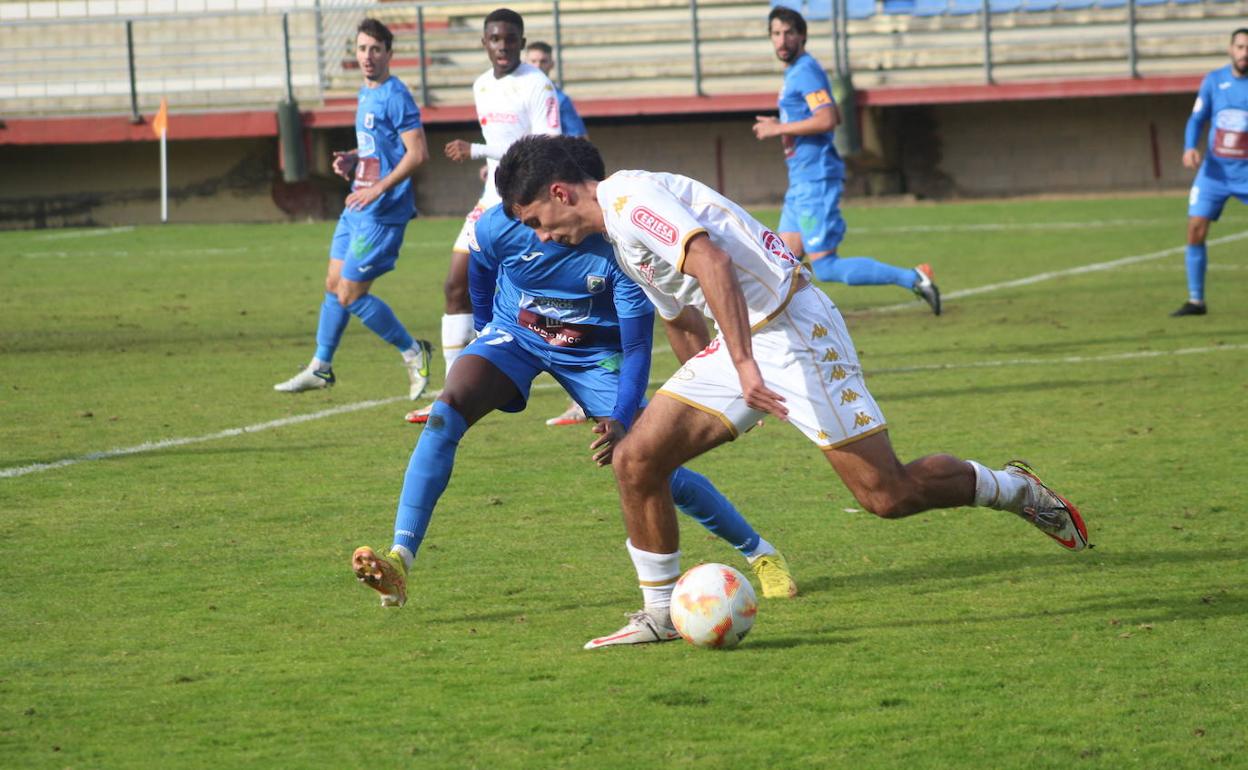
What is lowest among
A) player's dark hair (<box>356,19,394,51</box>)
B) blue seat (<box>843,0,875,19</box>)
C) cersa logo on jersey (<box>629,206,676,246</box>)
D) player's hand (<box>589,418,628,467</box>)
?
player's hand (<box>589,418,628,467</box>)

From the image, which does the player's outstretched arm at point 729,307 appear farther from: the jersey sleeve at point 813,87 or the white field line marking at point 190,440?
the jersey sleeve at point 813,87

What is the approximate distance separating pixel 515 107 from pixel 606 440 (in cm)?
546

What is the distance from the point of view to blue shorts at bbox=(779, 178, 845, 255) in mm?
12906

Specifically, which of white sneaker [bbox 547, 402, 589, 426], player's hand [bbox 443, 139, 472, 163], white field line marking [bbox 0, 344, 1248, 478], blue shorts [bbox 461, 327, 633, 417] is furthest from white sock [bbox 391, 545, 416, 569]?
player's hand [bbox 443, 139, 472, 163]

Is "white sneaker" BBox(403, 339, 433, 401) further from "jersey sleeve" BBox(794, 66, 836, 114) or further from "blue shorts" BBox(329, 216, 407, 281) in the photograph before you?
"jersey sleeve" BBox(794, 66, 836, 114)

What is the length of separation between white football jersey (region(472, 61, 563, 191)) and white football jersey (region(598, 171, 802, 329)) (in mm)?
5262

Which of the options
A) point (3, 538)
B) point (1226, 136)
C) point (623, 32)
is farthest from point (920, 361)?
point (623, 32)

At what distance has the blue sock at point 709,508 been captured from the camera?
5965mm

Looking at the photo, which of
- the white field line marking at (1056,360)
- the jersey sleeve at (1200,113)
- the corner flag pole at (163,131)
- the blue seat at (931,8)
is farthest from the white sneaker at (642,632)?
the blue seat at (931,8)

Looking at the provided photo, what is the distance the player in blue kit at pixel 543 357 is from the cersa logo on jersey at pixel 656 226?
90 centimetres

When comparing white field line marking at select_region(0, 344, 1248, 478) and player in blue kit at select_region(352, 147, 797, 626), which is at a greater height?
player in blue kit at select_region(352, 147, 797, 626)

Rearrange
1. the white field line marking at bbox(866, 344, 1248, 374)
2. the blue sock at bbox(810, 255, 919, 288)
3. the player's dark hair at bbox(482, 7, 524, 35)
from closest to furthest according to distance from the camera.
Answer: the player's dark hair at bbox(482, 7, 524, 35) < the white field line marking at bbox(866, 344, 1248, 374) < the blue sock at bbox(810, 255, 919, 288)

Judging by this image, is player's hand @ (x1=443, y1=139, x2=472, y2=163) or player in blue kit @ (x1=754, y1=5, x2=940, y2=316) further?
player in blue kit @ (x1=754, y1=5, x2=940, y2=316)

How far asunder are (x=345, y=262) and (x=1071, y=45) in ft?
56.4
